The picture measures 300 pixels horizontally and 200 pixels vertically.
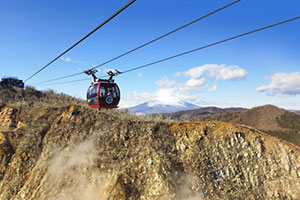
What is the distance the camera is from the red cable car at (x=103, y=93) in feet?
50.1

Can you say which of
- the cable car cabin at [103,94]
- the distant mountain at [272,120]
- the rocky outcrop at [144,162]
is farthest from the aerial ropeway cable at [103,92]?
the distant mountain at [272,120]

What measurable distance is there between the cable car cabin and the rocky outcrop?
282 inches

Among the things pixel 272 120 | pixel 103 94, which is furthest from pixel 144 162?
pixel 272 120

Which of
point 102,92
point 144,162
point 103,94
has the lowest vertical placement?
point 144,162

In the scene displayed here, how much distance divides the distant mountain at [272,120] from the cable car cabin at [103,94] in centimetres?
6932

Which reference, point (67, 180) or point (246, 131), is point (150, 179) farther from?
point (246, 131)

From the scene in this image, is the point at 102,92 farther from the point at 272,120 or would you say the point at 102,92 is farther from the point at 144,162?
the point at 272,120

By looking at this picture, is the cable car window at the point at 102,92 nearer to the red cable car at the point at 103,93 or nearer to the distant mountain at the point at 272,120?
the red cable car at the point at 103,93

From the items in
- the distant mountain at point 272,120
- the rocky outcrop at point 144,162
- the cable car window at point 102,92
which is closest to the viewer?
the cable car window at point 102,92

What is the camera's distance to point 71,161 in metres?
20.5

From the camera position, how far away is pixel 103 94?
50.4 feet

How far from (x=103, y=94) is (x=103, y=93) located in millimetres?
82

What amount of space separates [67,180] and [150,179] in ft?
27.7

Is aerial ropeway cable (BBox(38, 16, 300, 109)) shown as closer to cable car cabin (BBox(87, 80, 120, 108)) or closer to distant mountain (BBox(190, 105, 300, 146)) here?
cable car cabin (BBox(87, 80, 120, 108))
